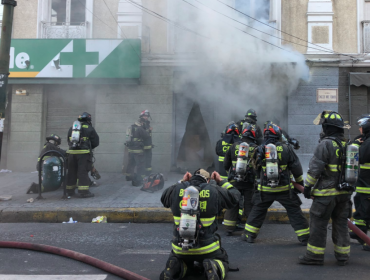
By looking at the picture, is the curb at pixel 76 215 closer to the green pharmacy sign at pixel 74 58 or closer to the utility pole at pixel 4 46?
the utility pole at pixel 4 46

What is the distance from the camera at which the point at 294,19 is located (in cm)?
916

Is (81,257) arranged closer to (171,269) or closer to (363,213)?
(171,269)

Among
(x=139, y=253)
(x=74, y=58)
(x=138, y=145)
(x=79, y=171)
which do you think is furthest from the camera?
(x=74, y=58)

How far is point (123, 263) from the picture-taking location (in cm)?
346

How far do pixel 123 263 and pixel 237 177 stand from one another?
6.60ft

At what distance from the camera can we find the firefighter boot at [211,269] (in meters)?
2.63

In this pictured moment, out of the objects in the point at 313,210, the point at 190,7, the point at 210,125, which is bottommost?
the point at 313,210

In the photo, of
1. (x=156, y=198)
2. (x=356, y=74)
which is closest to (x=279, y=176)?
(x=156, y=198)

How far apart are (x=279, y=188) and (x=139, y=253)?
1.91 meters

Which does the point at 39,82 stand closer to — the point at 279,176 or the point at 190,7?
the point at 190,7

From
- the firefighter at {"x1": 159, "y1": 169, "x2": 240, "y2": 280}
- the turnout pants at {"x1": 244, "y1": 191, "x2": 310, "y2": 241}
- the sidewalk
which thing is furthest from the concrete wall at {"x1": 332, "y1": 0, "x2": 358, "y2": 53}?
the firefighter at {"x1": 159, "y1": 169, "x2": 240, "y2": 280}

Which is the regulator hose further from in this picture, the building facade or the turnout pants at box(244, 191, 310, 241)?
the building facade

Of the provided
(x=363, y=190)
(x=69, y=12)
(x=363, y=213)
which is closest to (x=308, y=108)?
(x=363, y=190)

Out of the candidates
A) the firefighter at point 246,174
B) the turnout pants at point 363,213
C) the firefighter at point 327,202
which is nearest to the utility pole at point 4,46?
the firefighter at point 246,174
